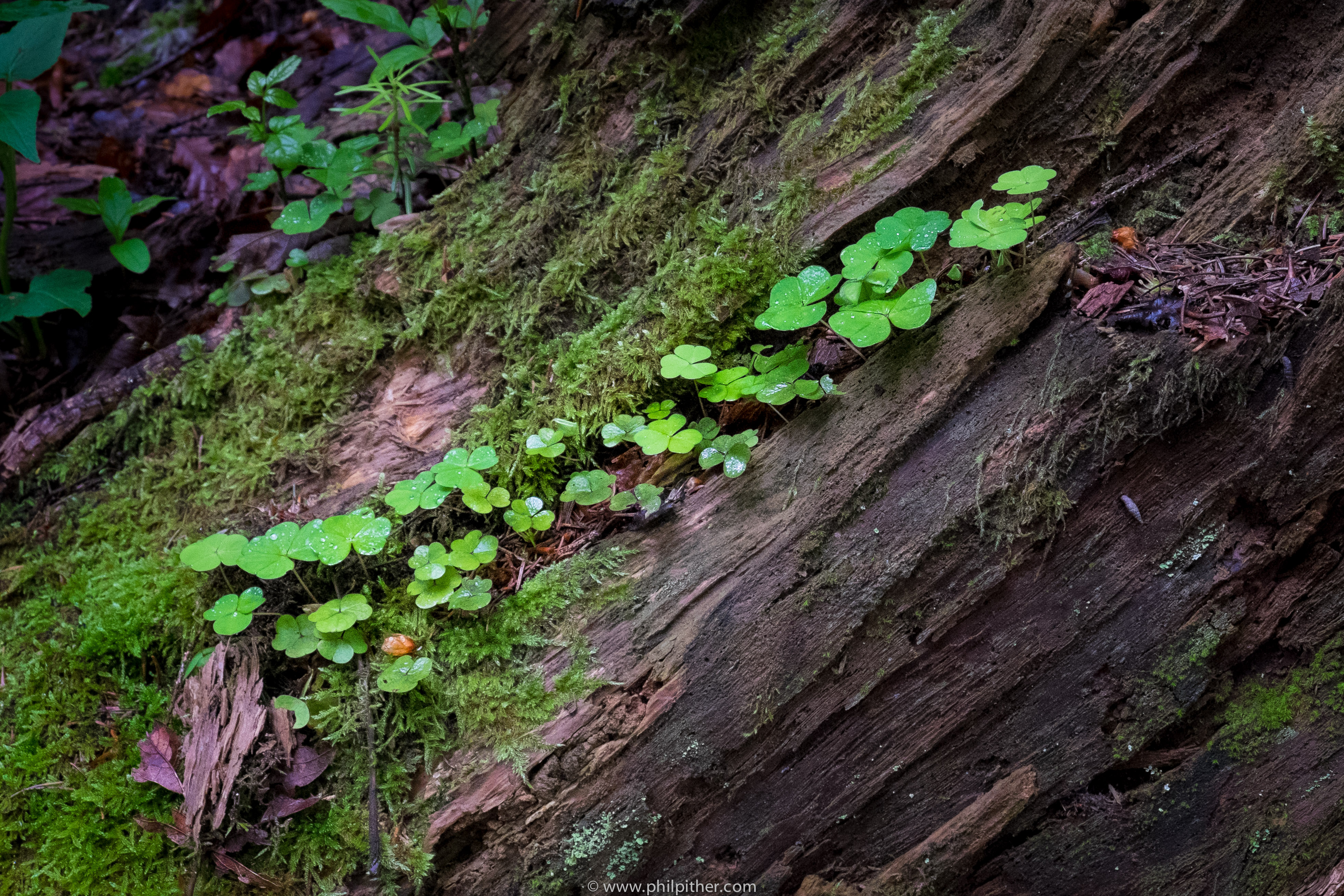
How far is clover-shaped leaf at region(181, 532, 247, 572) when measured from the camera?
2.53 metres

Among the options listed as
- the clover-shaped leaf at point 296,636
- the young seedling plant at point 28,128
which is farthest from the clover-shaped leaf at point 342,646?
the young seedling plant at point 28,128

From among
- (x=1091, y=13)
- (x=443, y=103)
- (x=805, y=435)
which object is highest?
(x=443, y=103)

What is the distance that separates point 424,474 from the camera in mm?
2633

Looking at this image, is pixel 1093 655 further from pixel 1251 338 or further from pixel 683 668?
pixel 683 668

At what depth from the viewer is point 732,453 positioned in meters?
2.50

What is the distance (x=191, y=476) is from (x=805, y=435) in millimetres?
2566

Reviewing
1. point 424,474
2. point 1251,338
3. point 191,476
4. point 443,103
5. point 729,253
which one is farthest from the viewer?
point 443,103

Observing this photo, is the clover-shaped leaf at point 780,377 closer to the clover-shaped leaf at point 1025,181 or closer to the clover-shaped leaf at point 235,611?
the clover-shaped leaf at point 1025,181

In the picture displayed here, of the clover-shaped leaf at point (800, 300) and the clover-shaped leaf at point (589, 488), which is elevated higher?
the clover-shaped leaf at point (800, 300)

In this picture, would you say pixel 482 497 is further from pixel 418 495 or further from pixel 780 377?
pixel 780 377

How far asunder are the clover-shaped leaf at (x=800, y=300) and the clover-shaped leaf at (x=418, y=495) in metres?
1.26

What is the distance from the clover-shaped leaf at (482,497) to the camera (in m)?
2.56

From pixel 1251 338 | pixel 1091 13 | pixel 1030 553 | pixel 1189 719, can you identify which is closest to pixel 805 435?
pixel 1030 553

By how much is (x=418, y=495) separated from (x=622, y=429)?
2.46ft
